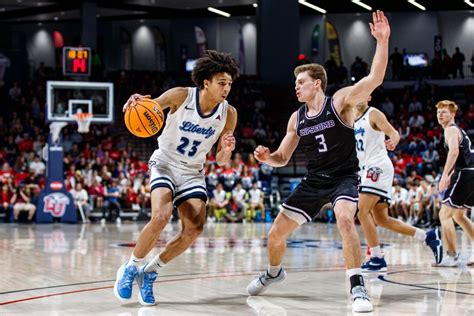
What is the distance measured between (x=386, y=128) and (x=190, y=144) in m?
2.57

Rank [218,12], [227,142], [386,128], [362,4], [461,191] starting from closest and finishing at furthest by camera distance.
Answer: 1. [227,142]
2. [386,128]
3. [461,191]
4. [362,4]
5. [218,12]

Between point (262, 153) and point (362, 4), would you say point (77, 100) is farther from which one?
point (362, 4)

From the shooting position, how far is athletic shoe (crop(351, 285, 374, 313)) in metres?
5.45

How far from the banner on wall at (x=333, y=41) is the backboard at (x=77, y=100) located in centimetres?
1764

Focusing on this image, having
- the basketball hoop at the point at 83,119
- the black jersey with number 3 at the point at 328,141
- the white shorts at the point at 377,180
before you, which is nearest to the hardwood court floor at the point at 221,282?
the white shorts at the point at 377,180

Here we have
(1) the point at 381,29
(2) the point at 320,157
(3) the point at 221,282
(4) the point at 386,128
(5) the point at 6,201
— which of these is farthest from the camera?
(5) the point at 6,201

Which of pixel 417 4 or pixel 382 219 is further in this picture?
pixel 417 4

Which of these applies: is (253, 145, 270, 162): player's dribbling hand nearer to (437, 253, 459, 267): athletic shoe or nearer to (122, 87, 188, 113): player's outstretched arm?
(122, 87, 188, 113): player's outstretched arm

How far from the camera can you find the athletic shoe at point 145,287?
18.9 feet

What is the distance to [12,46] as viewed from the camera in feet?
121

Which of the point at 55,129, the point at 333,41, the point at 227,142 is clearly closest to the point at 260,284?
the point at 227,142

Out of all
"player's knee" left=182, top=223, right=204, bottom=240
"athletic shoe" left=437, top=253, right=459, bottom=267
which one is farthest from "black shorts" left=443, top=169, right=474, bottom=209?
"player's knee" left=182, top=223, right=204, bottom=240

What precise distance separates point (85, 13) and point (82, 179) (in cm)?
1259

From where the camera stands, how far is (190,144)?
6.15 meters
